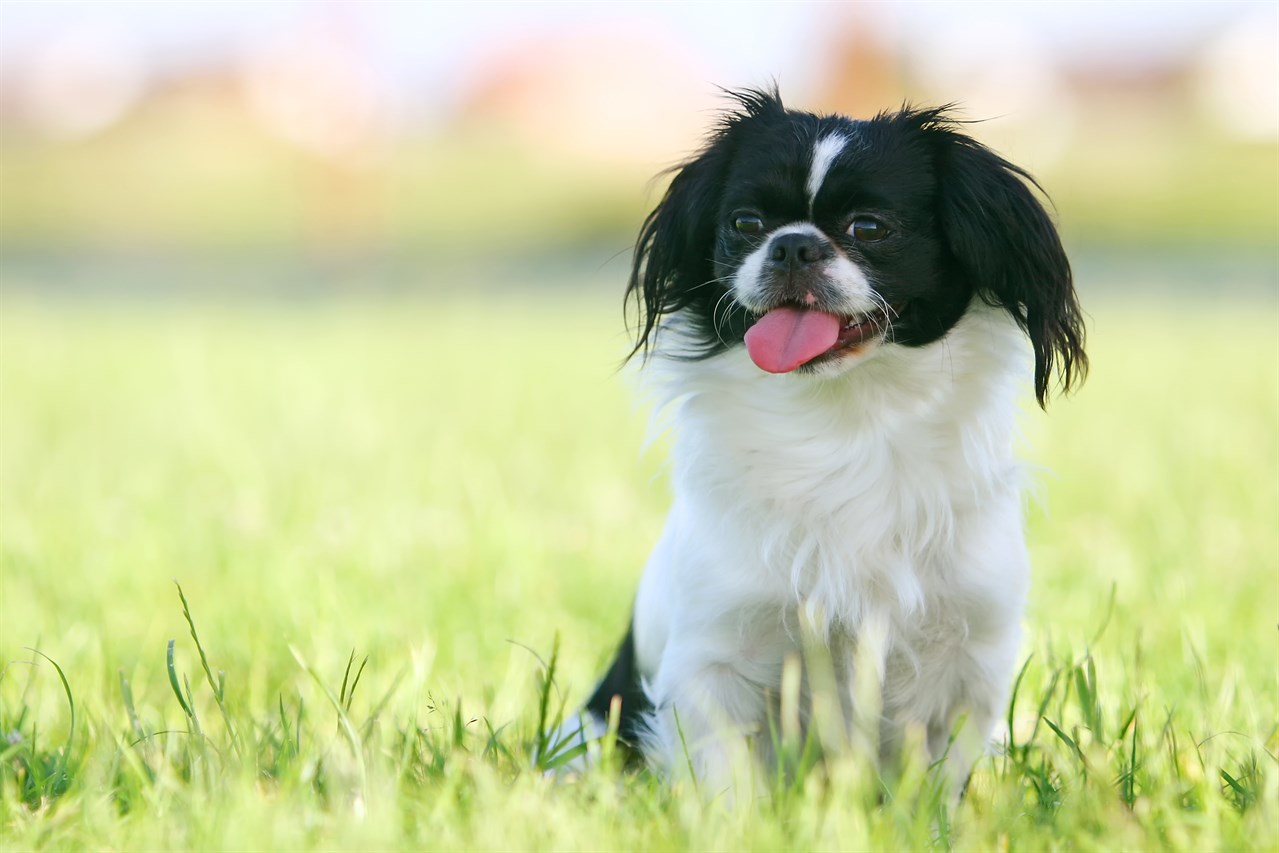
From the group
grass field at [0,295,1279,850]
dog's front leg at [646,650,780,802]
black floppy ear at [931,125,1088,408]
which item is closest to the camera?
grass field at [0,295,1279,850]

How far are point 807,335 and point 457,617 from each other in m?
1.45

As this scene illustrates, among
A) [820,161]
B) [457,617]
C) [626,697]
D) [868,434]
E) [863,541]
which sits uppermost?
[820,161]

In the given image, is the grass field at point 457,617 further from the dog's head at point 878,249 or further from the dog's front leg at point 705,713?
the dog's head at point 878,249

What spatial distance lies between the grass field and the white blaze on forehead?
2.47 ft

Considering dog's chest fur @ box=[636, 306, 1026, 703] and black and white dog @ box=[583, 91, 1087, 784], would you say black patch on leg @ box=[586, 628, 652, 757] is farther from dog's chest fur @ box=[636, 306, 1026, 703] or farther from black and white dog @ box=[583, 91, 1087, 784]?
dog's chest fur @ box=[636, 306, 1026, 703]

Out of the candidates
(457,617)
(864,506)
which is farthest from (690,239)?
(457,617)

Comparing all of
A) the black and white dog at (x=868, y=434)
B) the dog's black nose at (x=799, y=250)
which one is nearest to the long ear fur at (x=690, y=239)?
the black and white dog at (x=868, y=434)

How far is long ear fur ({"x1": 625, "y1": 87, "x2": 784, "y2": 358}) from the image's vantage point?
2.68m

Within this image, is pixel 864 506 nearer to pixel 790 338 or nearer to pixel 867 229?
pixel 790 338

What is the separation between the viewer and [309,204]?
25.0m

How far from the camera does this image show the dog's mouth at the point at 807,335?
2416mm

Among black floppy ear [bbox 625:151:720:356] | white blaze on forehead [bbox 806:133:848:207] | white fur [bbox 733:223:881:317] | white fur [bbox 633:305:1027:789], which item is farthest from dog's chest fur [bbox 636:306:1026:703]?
white blaze on forehead [bbox 806:133:848:207]

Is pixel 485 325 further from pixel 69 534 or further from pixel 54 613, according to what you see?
pixel 54 613

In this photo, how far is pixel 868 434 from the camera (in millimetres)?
2506
